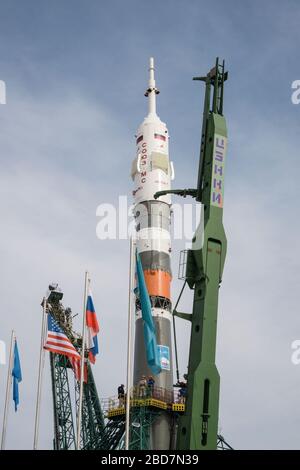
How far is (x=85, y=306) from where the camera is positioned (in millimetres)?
45375

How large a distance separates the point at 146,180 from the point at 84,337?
25.3 metres

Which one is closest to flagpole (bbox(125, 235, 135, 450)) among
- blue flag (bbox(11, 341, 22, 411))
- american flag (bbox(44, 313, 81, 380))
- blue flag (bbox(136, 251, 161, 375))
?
blue flag (bbox(136, 251, 161, 375))

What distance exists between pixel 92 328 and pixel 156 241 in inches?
792

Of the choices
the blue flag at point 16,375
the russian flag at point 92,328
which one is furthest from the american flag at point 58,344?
the blue flag at point 16,375

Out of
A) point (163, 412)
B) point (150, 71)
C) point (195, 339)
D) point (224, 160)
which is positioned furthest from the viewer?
point (150, 71)

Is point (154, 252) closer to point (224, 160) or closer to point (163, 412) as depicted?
point (163, 412)

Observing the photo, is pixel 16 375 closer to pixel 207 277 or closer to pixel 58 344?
pixel 58 344

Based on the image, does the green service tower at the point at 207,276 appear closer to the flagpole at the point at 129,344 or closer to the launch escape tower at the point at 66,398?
the flagpole at the point at 129,344

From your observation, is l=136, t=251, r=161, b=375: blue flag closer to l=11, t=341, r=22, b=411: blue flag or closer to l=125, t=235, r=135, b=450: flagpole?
l=125, t=235, r=135, b=450: flagpole

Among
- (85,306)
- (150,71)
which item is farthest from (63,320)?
(85,306)

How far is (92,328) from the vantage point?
4575cm

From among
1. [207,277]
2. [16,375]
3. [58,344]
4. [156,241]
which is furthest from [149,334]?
[156,241]
